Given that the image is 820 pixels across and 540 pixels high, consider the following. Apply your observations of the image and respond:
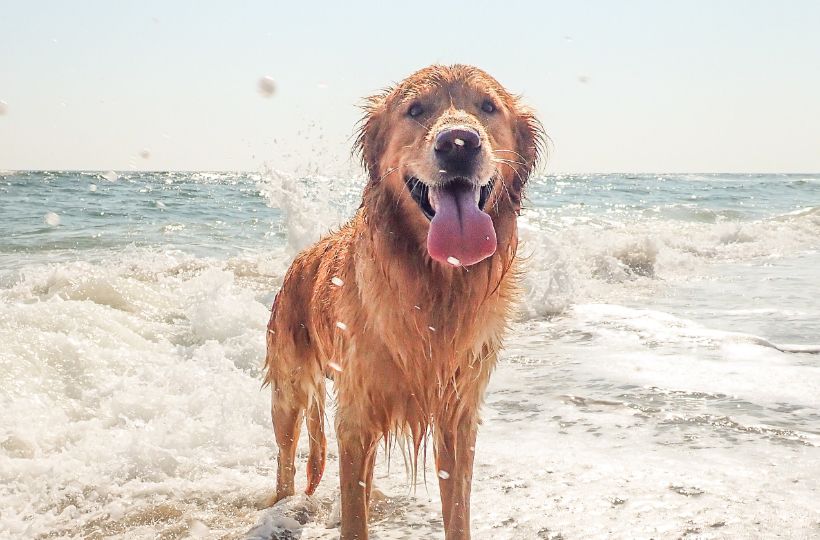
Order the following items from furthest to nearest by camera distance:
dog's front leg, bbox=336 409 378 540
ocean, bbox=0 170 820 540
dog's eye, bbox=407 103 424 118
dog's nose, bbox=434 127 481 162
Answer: ocean, bbox=0 170 820 540, dog's front leg, bbox=336 409 378 540, dog's eye, bbox=407 103 424 118, dog's nose, bbox=434 127 481 162

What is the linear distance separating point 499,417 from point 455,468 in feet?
5.50

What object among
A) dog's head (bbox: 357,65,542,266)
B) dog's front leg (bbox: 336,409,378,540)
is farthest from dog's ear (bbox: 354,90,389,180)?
dog's front leg (bbox: 336,409,378,540)

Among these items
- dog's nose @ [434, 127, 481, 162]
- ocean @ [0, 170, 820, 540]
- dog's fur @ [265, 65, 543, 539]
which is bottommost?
ocean @ [0, 170, 820, 540]

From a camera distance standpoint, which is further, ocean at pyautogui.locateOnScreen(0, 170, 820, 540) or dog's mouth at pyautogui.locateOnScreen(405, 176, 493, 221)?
ocean at pyautogui.locateOnScreen(0, 170, 820, 540)

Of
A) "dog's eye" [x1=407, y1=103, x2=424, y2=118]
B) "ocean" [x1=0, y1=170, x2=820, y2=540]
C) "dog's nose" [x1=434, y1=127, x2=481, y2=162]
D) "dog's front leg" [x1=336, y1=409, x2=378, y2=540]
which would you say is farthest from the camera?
"ocean" [x1=0, y1=170, x2=820, y2=540]

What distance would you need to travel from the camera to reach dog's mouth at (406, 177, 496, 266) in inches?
81.3

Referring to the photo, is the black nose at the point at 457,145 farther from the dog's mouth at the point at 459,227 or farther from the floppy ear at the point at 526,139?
the floppy ear at the point at 526,139

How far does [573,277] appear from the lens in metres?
8.98

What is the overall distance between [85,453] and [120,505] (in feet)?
2.01

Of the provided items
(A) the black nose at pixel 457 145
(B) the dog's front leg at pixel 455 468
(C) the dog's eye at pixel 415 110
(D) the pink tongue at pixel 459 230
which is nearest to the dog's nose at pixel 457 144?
(A) the black nose at pixel 457 145

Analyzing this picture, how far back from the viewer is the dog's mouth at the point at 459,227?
2.06 m

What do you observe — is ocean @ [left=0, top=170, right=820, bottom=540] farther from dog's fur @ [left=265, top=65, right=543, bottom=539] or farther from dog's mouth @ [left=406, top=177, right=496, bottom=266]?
dog's mouth @ [left=406, top=177, right=496, bottom=266]

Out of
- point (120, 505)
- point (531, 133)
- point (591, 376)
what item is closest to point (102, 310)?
point (120, 505)

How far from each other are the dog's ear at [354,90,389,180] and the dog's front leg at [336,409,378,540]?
2.98ft
